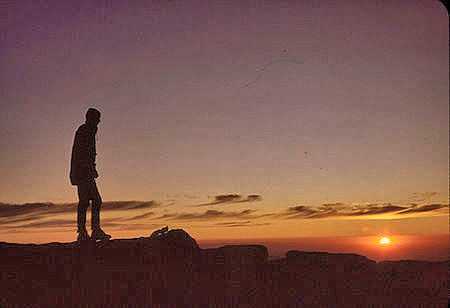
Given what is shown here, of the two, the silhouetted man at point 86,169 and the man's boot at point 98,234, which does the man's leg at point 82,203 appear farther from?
the man's boot at point 98,234

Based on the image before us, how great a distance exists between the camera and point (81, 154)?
1148cm

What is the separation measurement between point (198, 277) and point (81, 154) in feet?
12.1

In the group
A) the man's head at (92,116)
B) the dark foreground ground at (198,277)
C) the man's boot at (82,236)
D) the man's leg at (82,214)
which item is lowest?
the dark foreground ground at (198,277)

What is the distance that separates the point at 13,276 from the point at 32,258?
70 cm

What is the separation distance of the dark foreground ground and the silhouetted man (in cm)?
62

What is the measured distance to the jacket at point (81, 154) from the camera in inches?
451

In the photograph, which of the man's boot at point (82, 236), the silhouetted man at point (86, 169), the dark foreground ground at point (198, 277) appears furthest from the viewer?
the silhouetted man at point (86, 169)

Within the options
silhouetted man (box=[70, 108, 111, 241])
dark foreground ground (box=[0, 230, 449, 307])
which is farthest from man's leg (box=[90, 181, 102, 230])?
dark foreground ground (box=[0, 230, 449, 307])

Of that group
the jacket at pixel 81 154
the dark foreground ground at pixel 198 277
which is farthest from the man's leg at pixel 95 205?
the dark foreground ground at pixel 198 277

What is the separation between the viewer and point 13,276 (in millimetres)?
10367

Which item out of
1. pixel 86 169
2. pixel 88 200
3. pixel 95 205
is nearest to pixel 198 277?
pixel 95 205

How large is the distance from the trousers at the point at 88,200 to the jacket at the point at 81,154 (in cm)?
14

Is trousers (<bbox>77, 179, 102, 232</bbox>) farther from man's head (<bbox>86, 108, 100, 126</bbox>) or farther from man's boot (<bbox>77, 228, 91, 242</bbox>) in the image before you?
man's head (<bbox>86, 108, 100, 126</bbox>)

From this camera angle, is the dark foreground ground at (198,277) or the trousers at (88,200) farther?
the trousers at (88,200)
